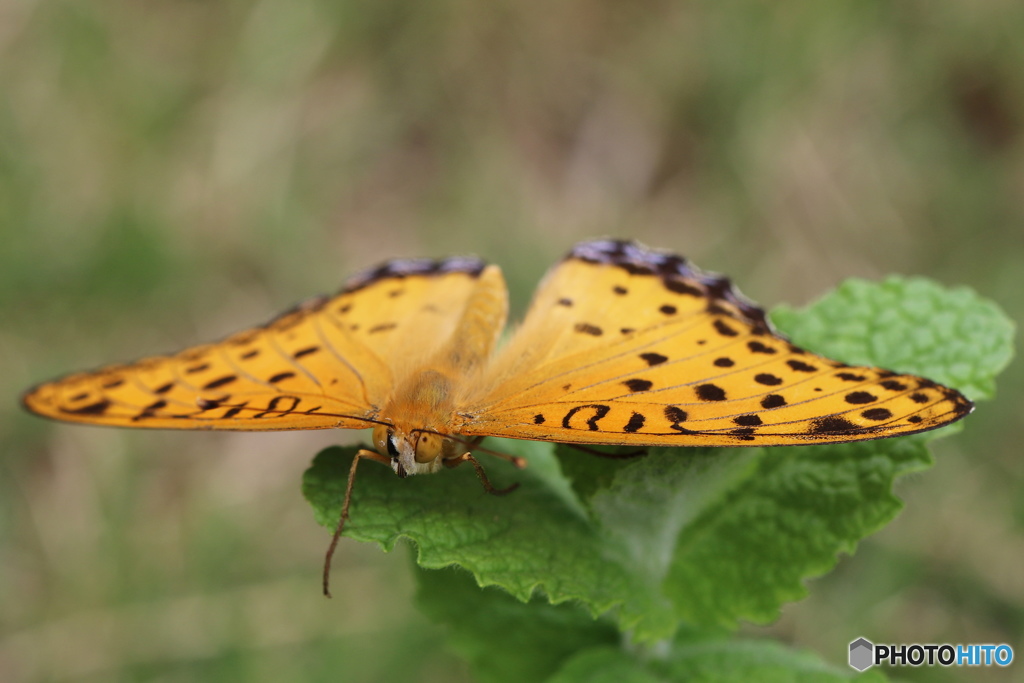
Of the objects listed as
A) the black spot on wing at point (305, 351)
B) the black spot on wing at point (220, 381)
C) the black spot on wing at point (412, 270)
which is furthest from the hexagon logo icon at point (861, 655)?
the black spot on wing at point (220, 381)

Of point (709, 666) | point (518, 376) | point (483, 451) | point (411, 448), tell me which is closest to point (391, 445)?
point (411, 448)

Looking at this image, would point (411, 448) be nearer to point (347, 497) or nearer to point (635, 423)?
point (347, 497)

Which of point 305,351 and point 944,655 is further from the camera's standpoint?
point 944,655

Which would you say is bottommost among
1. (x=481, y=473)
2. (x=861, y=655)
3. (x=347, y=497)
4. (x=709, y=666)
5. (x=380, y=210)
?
(x=709, y=666)

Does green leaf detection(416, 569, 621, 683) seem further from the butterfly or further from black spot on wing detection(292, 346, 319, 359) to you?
black spot on wing detection(292, 346, 319, 359)

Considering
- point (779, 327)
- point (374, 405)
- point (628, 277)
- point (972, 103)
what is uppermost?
point (972, 103)

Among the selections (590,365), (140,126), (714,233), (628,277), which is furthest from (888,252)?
(140,126)

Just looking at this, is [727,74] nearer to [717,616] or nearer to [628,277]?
[628,277]
